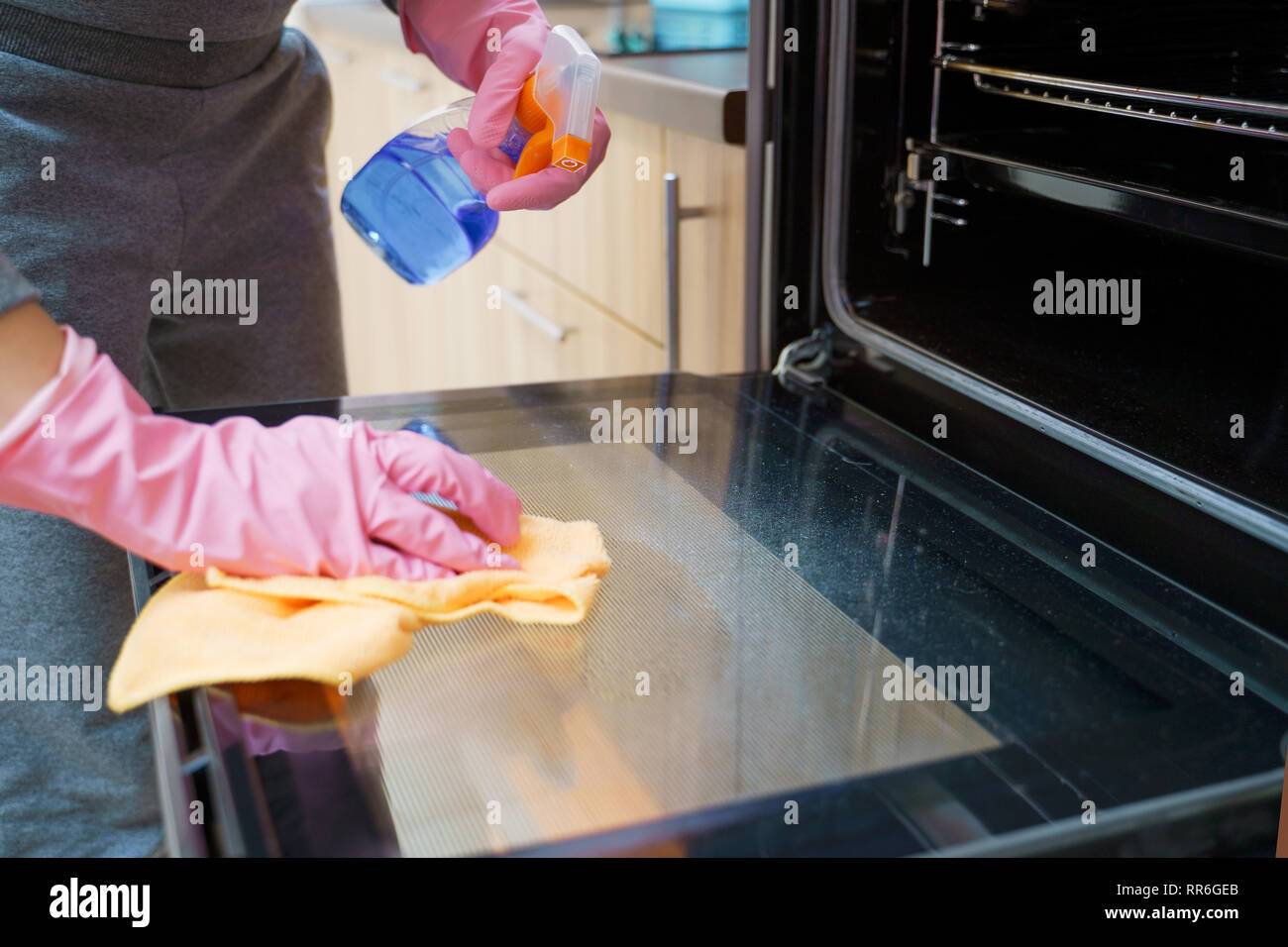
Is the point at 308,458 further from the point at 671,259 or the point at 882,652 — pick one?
the point at 671,259

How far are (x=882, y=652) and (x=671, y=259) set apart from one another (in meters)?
0.72

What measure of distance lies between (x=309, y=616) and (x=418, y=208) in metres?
0.55

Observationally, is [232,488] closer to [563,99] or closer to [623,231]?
[563,99]

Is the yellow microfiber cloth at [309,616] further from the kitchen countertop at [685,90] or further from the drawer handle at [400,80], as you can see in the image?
the drawer handle at [400,80]

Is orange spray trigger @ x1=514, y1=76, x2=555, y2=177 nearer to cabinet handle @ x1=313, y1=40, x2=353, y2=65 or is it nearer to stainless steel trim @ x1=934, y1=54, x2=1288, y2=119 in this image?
stainless steel trim @ x1=934, y1=54, x2=1288, y2=119

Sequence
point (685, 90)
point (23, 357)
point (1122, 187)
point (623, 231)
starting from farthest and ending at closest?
point (623, 231), point (685, 90), point (1122, 187), point (23, 357)

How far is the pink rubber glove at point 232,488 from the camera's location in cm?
63

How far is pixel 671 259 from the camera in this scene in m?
1.22

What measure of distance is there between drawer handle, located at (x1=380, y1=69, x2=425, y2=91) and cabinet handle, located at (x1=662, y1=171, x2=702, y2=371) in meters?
0.95

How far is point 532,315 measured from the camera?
1.72 metres

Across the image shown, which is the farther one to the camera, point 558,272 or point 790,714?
point 558,272

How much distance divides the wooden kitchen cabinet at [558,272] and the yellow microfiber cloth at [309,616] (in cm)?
57

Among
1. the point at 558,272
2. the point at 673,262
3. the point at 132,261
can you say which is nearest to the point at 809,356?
the point at 673,262
